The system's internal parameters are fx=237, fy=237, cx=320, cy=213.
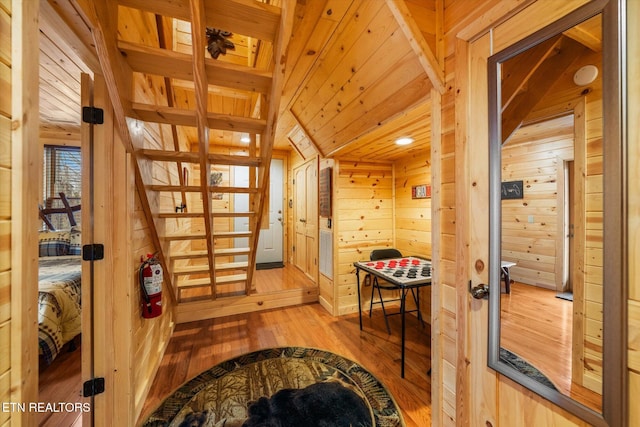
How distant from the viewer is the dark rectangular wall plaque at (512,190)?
1058mm

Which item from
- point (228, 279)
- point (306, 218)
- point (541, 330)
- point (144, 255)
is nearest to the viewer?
point (541, 330)

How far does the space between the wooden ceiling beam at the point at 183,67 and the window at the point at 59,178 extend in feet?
11.0

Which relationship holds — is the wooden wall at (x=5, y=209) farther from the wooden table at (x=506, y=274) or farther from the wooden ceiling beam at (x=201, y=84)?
the wooden table at (x=506, y=274)

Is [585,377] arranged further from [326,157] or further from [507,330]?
[326,157]

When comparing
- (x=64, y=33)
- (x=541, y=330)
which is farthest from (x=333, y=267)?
(x=64, y=33)

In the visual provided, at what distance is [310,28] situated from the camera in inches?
67.4

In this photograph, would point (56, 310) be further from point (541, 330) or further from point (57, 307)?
point (541, 330)

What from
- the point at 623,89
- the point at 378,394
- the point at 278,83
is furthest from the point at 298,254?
the point at 623,89

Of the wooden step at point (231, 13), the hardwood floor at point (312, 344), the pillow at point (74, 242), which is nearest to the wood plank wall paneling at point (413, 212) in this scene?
the hardwood floor at point (312, 344)

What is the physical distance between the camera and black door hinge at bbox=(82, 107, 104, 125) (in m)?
1.30

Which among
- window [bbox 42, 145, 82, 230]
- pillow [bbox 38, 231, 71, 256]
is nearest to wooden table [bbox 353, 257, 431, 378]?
pillow [bbox 38, 231, 71, 256]

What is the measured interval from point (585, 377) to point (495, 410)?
39 cm

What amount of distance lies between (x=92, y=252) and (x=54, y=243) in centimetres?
269

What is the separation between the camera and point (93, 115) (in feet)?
4.29
